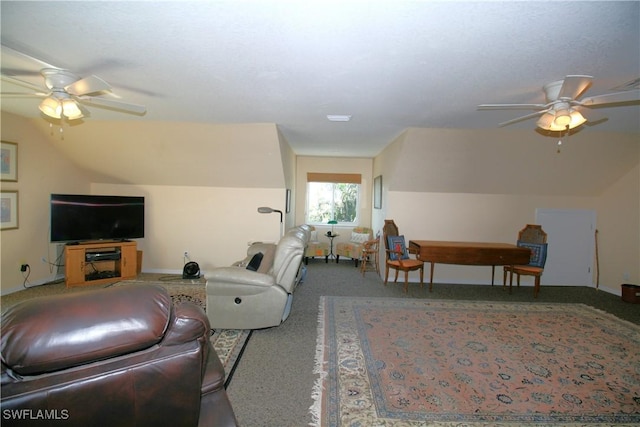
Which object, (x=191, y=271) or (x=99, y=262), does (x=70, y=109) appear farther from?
(x=99, y=262)

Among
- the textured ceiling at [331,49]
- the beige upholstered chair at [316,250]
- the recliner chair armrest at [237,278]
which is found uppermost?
the textured ceiling at [331,49]

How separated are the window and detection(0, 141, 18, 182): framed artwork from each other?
4.69 m

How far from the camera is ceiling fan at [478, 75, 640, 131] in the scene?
201 cm

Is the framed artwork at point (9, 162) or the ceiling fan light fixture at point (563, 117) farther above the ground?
the ceiling fan light fixture at point (563, 117)

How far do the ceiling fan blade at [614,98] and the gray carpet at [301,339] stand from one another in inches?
106

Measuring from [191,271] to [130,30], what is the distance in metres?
3.52

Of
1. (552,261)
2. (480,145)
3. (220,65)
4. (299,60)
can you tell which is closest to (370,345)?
(299,60)

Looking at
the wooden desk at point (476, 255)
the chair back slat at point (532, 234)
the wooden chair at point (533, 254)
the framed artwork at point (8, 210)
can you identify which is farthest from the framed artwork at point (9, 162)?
the chair back slat at point (532, 234)

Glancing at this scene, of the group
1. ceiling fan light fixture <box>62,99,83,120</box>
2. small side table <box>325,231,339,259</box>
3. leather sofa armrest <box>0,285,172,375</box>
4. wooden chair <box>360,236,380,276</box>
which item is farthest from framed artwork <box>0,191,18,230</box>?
wooden chair <box>360,236,380,276</box>

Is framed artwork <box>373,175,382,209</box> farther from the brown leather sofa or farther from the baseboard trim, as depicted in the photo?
the baseboard trim

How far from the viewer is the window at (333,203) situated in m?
6.74

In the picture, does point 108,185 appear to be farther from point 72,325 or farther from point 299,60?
point 72,325

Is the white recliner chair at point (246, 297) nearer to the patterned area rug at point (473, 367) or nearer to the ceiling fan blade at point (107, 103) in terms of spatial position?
the patterned area rug at point (473, 367)

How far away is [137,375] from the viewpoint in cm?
75
